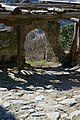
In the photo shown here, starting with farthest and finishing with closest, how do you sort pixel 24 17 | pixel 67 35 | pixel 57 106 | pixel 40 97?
pixel 67 35, pixel 24 17, pixel 40 97, pixel 57 106

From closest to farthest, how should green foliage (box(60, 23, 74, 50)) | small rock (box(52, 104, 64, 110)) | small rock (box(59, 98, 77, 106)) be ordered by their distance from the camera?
small rock (box(52, 104, 64, 110))
small rock (box(59, 98, 77, 106))
green foliage (box(60, 23, 74, 50))

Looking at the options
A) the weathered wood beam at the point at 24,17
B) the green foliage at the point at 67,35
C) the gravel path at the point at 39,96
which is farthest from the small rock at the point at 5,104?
the green foliage at the point at 67,35

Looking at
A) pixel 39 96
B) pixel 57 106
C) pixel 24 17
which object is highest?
pixel 24 17

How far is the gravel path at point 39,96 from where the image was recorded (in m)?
6.67

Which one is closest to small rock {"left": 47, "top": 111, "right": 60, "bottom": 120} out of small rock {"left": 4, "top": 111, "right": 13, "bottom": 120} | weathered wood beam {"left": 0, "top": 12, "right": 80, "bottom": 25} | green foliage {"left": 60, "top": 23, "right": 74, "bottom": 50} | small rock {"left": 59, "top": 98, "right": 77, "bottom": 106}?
small rock {"left": 59, "top": 98, "right": 77, "bottom": 106}

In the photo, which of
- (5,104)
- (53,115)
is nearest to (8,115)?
(5,104)

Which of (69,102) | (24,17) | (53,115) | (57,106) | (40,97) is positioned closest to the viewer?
(53,115)

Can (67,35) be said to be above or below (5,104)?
below

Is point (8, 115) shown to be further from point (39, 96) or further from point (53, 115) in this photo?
point (39, 96)

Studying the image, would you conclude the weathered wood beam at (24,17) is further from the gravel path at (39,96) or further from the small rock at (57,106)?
the small rock at (57,106)

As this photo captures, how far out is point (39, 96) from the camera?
309 inches

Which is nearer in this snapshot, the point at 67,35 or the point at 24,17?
the point at 24,17

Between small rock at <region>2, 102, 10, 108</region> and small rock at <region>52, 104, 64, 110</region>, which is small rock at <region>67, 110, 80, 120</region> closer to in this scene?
small rock at <region>52, 104, 64, 110</region>

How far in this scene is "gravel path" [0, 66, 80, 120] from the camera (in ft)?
21.9
